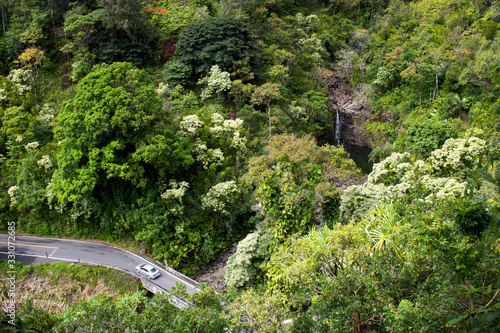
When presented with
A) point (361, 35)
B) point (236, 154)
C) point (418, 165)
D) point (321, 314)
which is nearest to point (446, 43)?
point (361, 35)

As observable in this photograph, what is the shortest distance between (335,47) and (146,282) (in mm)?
26725

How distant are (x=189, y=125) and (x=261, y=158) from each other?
500cm

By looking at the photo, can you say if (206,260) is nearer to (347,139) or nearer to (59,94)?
(59,94)

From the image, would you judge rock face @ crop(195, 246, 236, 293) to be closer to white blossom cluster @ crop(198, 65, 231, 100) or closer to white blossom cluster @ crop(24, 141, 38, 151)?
white blossom cluster @ crop(198, 65, 231, 100)

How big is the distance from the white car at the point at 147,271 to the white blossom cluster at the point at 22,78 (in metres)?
13.5

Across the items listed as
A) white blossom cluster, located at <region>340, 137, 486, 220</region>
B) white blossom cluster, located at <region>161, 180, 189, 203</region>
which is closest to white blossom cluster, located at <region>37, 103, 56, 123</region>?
white blossom cluster, located at <region>161, 180, 189, 203</region>

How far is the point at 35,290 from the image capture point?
45.5 ft

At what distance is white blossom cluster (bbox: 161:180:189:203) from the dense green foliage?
0.14 metres

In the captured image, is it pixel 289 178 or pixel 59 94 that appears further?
pixel 59 94

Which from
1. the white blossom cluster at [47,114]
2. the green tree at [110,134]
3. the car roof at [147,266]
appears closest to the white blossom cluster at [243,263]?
the car roof at [147,266]

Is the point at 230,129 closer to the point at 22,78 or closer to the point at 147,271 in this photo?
the point at 147,271

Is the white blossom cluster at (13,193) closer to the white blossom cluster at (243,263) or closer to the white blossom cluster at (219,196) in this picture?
the white blossom cluster at (219,196)

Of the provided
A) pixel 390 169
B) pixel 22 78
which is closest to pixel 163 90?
pixel 22 78

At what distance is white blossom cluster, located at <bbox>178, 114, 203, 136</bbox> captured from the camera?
659 inches
